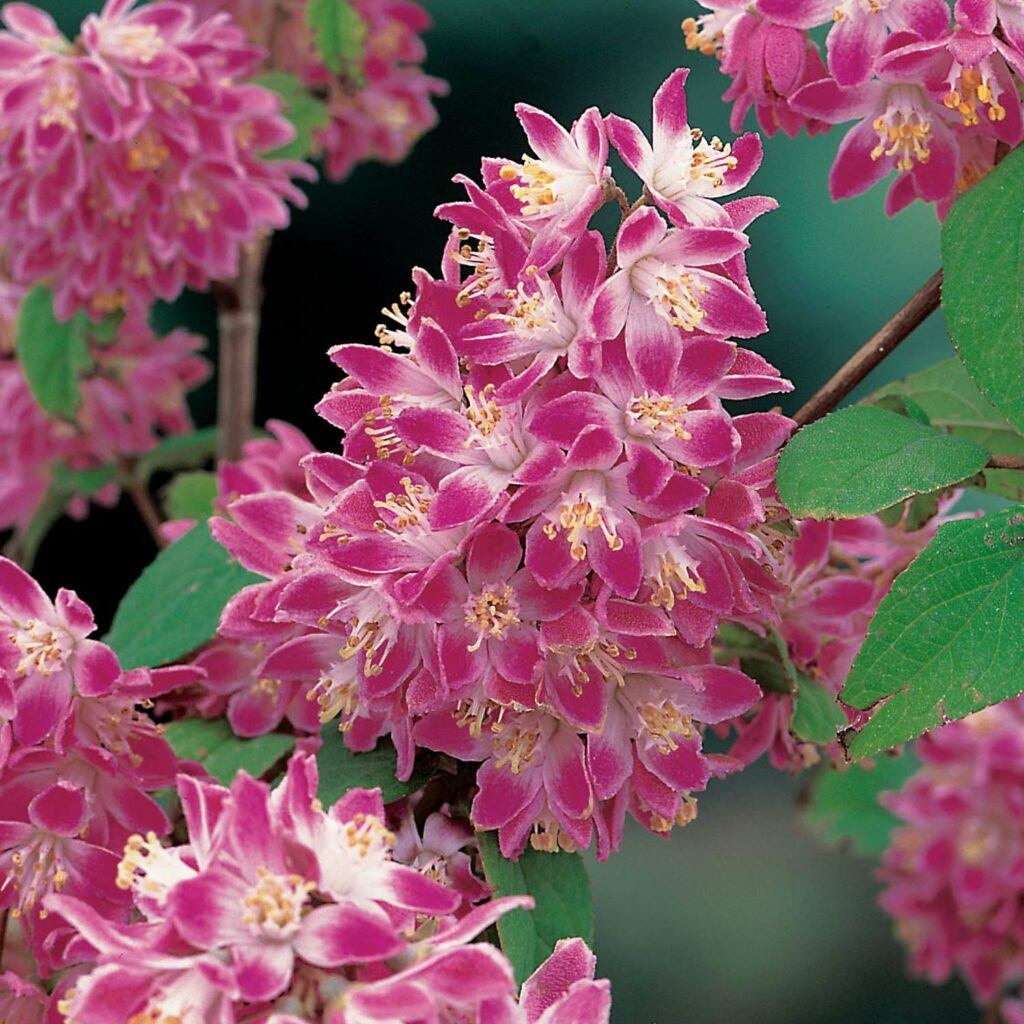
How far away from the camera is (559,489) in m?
0.44

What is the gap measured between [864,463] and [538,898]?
0.19 metres

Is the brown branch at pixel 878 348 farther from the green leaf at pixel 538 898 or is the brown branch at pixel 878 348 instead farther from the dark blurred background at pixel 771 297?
the dark blurred background at pixel 771 297

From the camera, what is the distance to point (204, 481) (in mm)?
932

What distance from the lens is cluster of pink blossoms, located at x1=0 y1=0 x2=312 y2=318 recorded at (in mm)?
766

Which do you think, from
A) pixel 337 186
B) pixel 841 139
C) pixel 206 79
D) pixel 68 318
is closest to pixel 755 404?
pixel 841 139

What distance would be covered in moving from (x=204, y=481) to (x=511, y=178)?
52cm

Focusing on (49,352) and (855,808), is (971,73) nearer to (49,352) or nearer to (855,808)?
(49,352)

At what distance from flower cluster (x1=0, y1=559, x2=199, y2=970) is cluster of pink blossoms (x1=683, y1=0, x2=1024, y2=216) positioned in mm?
311

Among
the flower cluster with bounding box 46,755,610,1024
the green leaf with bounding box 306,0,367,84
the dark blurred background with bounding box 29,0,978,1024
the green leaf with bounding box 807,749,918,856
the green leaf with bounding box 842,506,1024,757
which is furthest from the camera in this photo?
the green leaf with bounding box 807,749,918,856

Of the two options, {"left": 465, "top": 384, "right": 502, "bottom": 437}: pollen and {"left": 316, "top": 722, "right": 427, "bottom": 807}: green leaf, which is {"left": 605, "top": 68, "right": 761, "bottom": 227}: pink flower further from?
{"left": 316, "top": 722, "right": 427, "bottom": 807}: green leaf

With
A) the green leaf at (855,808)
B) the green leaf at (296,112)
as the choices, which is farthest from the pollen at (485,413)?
the green leaf at (855,808)

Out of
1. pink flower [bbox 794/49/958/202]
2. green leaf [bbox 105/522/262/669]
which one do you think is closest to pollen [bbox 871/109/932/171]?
pink flower [bbox 794/49/958/202]

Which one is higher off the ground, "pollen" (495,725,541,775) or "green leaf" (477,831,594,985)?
"pollen" (495,725,541,775)

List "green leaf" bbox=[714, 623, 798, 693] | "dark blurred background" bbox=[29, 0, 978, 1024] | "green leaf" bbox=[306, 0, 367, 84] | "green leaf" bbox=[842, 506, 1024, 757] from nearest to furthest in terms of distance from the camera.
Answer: "green leaf" bbox=[842, 506, 1024, 757] < "green leaf" bbox=[714, 623, 798, 693] < "green leaf" bbox=[306, 0, 367, 84] < "dark blurred background" bbox=[29, 0, 978, 1024]
